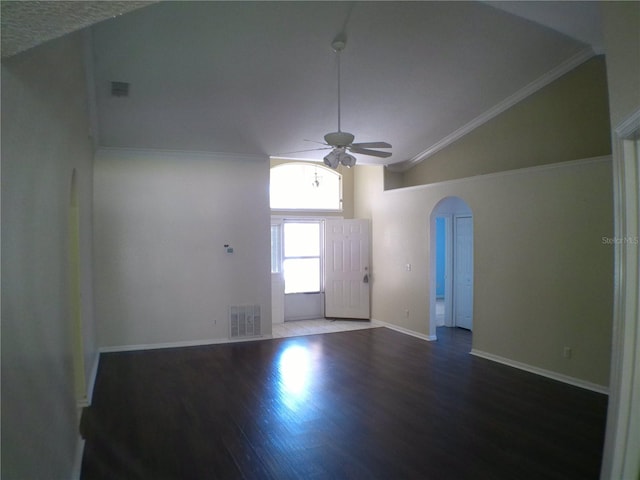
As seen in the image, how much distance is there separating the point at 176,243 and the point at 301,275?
288cm

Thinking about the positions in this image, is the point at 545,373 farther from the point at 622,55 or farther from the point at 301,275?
the point at 301,275

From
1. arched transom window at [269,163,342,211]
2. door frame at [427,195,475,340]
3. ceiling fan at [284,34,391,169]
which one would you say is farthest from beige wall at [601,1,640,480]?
arched transom window at [269,163,342,211]

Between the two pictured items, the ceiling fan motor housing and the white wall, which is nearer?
the ceiling fan motor housing

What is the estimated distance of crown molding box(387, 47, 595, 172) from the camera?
166 inches

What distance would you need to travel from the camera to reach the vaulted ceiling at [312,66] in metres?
3.18

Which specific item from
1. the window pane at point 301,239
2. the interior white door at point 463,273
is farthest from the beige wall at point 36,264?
the interior white door at point 463,273

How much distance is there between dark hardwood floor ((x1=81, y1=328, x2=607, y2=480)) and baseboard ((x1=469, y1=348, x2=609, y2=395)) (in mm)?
110

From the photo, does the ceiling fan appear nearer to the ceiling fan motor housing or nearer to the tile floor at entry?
the ceiling fan motor housing

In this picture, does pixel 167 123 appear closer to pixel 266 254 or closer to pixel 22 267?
pixel 266 254

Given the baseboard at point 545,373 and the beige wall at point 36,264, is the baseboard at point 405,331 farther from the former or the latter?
the beige wall at point 36,264

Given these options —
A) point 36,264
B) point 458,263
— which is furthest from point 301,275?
point 36,264

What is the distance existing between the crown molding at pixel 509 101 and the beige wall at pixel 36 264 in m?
4.85

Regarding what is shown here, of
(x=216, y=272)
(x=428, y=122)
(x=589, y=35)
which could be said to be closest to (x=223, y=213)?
(x=216, y=272)

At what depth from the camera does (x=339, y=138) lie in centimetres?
352
